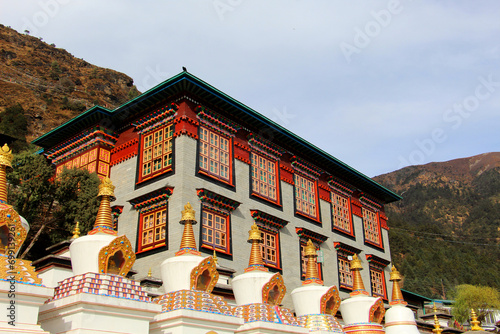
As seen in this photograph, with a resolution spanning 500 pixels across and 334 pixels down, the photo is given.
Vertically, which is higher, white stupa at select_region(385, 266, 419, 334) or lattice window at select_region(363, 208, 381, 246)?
lattice window at select_region(363, 208, 381, 246)

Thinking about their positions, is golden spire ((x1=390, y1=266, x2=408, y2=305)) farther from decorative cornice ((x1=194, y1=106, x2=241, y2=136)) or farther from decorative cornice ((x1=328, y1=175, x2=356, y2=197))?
decorative cornice ((x1=328, y1=175, x2=356, y2=197))

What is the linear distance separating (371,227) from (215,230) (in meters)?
16.1

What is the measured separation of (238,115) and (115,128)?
257 inches

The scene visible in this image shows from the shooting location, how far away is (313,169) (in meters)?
32.3

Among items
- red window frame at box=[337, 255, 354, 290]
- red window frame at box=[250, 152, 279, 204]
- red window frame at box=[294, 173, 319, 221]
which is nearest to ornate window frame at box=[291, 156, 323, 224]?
red window frame at box=[294, 173, 319, 221]

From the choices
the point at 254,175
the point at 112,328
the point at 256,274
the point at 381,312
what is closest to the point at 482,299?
the point at 254,175

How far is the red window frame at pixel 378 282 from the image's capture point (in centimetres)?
3428

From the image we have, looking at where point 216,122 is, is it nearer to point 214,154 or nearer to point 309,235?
point 214,154

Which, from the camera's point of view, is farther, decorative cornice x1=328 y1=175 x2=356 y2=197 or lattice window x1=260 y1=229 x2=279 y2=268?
decorative cornice x1=328 y1=175 x2=356 y2=197

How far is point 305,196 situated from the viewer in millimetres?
30969

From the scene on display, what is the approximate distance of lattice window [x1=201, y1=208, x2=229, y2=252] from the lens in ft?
76.3

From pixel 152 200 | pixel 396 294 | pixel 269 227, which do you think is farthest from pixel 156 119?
pixel 396 294

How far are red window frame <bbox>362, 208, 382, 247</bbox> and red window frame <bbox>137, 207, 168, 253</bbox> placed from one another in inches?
653

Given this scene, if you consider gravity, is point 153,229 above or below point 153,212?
below
